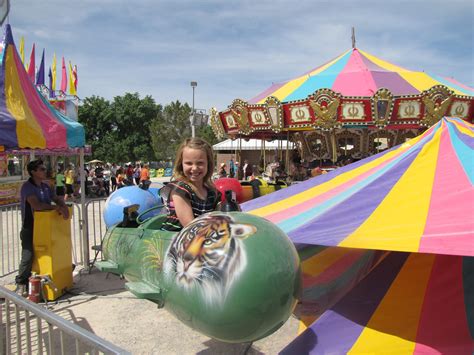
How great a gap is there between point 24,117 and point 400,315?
4.14 meters

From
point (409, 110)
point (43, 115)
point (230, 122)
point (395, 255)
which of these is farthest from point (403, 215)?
point (230, 122)

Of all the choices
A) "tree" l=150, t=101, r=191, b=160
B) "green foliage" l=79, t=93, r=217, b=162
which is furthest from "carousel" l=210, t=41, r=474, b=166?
"green foliage" l=79, t=93, r=217, b=162

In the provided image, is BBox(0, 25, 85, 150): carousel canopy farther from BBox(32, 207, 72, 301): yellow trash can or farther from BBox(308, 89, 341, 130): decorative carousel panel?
BBox(308, 89, 341, 130): decorative carousel panel

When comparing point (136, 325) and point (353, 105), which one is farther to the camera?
point (353, 105)

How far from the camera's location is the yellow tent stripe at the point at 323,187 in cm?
356

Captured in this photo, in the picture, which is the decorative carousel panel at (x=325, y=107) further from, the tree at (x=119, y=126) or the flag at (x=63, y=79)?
the tree at (x=119, y=126)

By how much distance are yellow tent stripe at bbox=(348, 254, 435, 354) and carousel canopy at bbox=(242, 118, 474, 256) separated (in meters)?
0.46

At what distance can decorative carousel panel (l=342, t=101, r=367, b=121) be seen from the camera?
11.6 meters

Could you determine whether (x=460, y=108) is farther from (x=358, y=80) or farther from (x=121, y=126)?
(x=121, y=126)

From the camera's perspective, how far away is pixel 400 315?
2.47m

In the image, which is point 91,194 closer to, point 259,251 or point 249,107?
point 249,107

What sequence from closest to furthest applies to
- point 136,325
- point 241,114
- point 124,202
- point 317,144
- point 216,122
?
point 136,325 → point 124,202 → point 241,114 → point 216,122 → point 317,144

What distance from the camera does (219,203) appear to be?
255 centimetres

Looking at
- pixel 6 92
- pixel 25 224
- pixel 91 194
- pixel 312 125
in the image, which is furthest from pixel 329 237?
pixel 91 194
